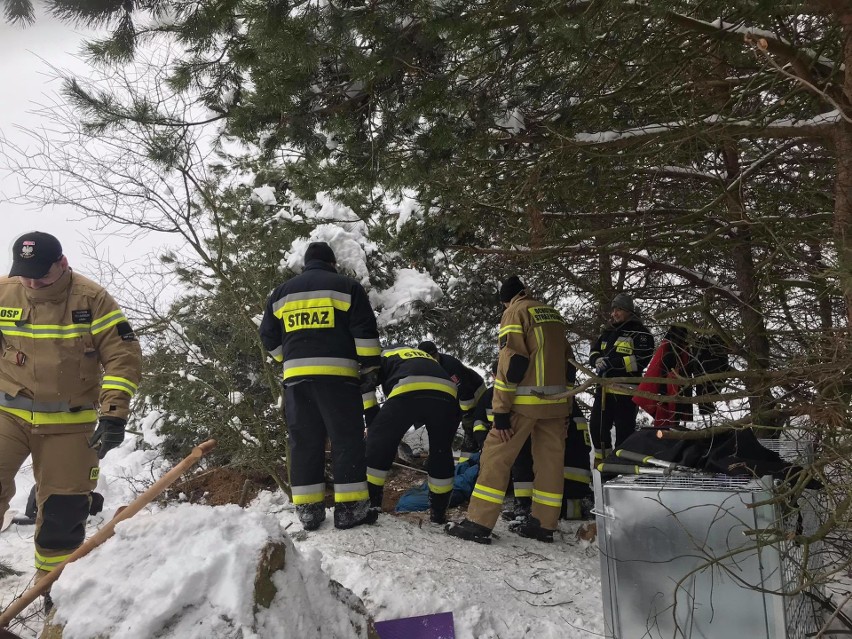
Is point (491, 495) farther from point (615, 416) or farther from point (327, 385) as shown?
point (615, 416)

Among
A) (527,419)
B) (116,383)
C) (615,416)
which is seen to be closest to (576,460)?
(615,416)

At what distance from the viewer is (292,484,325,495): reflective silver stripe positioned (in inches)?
179

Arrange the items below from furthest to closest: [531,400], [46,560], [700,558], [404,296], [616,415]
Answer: [404,296] < [616,415] < [531,400] < [46,560] < [700,558]

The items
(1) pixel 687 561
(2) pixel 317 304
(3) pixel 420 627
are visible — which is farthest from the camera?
(2) pixel 317 304

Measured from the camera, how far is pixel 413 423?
16.7 feet

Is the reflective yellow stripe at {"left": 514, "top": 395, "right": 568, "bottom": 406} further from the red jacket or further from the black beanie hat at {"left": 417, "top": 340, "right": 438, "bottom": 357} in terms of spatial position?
the black beanie hat at {"left": 417, "top": 340, "right": 438, "bottom": 357}

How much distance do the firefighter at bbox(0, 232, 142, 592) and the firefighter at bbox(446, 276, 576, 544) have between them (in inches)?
99.6

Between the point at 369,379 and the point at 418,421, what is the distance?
23.4 inches

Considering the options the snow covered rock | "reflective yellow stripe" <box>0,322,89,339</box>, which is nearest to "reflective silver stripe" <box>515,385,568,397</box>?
the snow covered rock

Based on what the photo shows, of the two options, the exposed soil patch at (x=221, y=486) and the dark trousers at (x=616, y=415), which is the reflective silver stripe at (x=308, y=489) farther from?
the dark trousers at (x=616, y=415)

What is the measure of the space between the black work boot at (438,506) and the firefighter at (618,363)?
1.69 m

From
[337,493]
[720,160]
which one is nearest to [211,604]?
[337,493]

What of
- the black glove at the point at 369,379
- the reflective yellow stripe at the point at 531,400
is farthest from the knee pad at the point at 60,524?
the reflective yellow stripe at the point at 531,400

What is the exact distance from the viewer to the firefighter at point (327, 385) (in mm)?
4527
